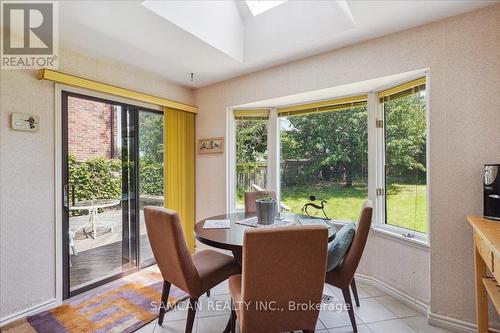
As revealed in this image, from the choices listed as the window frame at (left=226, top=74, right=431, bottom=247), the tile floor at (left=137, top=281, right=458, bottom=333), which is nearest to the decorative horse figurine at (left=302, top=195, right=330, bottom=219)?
the window frame at (left=226, top=74, right=431, bottom=247)

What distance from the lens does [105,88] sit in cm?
248

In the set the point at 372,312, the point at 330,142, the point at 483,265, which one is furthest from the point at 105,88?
the point at 483,265

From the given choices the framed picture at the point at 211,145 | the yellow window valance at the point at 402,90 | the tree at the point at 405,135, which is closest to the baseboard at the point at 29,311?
the framed picture at the point at 211,145

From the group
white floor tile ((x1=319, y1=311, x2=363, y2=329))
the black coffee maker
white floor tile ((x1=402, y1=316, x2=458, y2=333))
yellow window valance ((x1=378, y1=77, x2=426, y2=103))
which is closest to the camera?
the black coffee maker

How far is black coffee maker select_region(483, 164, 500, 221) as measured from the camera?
5.24 feet

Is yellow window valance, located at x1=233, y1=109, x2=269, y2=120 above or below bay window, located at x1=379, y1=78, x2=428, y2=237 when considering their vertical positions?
above

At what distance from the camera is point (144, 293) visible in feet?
8.04

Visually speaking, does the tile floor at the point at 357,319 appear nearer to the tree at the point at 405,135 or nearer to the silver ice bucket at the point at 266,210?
the silver ice bucket at the point at 266,210

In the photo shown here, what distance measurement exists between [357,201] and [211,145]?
199cm

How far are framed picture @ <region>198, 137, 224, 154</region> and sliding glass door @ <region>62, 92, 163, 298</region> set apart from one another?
56 cm

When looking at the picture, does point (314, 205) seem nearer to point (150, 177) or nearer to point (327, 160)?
point (327, 160)

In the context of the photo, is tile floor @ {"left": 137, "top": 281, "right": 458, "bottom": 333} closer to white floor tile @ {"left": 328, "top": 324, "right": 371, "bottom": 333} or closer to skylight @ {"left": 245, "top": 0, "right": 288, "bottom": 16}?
white floor tile @ {"left": 328, "top": 324, "right": 371, "bottom": 333}

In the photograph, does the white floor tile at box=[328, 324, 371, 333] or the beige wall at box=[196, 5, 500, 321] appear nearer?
the beige wall at box=[196, 5, 500, 321]

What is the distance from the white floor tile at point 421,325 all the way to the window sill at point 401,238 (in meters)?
0.57
